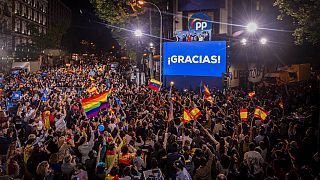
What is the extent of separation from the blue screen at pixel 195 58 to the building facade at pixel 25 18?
1984 inches

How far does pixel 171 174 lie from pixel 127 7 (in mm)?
26549

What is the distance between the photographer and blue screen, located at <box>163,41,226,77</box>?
23219 millimetres

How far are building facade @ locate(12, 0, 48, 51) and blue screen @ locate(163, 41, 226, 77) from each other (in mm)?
50388

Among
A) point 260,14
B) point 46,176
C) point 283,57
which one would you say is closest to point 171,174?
point 46,176

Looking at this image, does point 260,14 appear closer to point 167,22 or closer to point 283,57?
point 283,57

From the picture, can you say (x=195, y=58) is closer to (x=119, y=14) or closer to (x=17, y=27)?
(x=119, y=14)

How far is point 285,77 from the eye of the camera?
102 ft

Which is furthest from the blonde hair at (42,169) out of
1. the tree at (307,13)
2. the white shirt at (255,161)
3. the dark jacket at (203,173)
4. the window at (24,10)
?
the window at (24,10)

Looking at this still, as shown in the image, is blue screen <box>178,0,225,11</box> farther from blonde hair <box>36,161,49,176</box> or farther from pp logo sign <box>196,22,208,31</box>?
blonde hair <box>36,161,49,176</box>

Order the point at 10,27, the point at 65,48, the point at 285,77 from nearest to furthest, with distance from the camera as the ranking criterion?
the point at 285,77 → the point at 10,27 → the point at 65,48

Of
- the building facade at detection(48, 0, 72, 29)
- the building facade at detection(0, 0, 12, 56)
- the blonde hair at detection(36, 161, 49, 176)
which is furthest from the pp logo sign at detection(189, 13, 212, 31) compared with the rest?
the building facade at detection(48, 0, 72, 29)

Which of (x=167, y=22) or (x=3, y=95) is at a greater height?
(x=167, y=22)

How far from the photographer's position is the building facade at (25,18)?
67.0 metres

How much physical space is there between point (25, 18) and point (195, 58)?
60188 mm
